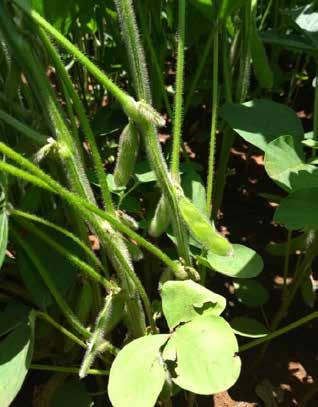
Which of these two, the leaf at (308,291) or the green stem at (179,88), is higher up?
the green stem at (179,88)

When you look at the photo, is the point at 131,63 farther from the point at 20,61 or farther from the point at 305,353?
the point at 305,353

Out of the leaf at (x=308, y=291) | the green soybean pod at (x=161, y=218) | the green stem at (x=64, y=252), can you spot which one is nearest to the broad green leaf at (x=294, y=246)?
the leaf at (x=308, y=291)

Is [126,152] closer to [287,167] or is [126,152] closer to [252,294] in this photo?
[287,167]

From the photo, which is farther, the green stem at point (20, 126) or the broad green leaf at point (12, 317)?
the broad green leaf at point (12, 317)

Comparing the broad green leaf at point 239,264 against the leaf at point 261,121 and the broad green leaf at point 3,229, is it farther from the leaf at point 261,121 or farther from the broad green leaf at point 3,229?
the broad green leaf at point 3,229

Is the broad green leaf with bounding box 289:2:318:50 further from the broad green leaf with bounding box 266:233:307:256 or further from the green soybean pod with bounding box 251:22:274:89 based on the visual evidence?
the broad green leaf with bounding box 266:233:307:256

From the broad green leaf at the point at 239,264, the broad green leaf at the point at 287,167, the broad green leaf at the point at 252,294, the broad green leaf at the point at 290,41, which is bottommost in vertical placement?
the broad green leaf at the point at 252,294

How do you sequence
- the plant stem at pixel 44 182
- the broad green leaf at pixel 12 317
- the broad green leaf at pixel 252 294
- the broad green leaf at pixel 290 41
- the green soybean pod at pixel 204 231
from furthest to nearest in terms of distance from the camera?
the broad green leaf at pixel 252 294 < the broad green leaf at pixel 290 41 < the broad green leaf at pixel 12 317 < the green soybean pod at pixel 204 231 < the plant stem at pixel 44 182

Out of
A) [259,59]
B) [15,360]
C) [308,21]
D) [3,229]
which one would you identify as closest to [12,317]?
[15,360]
